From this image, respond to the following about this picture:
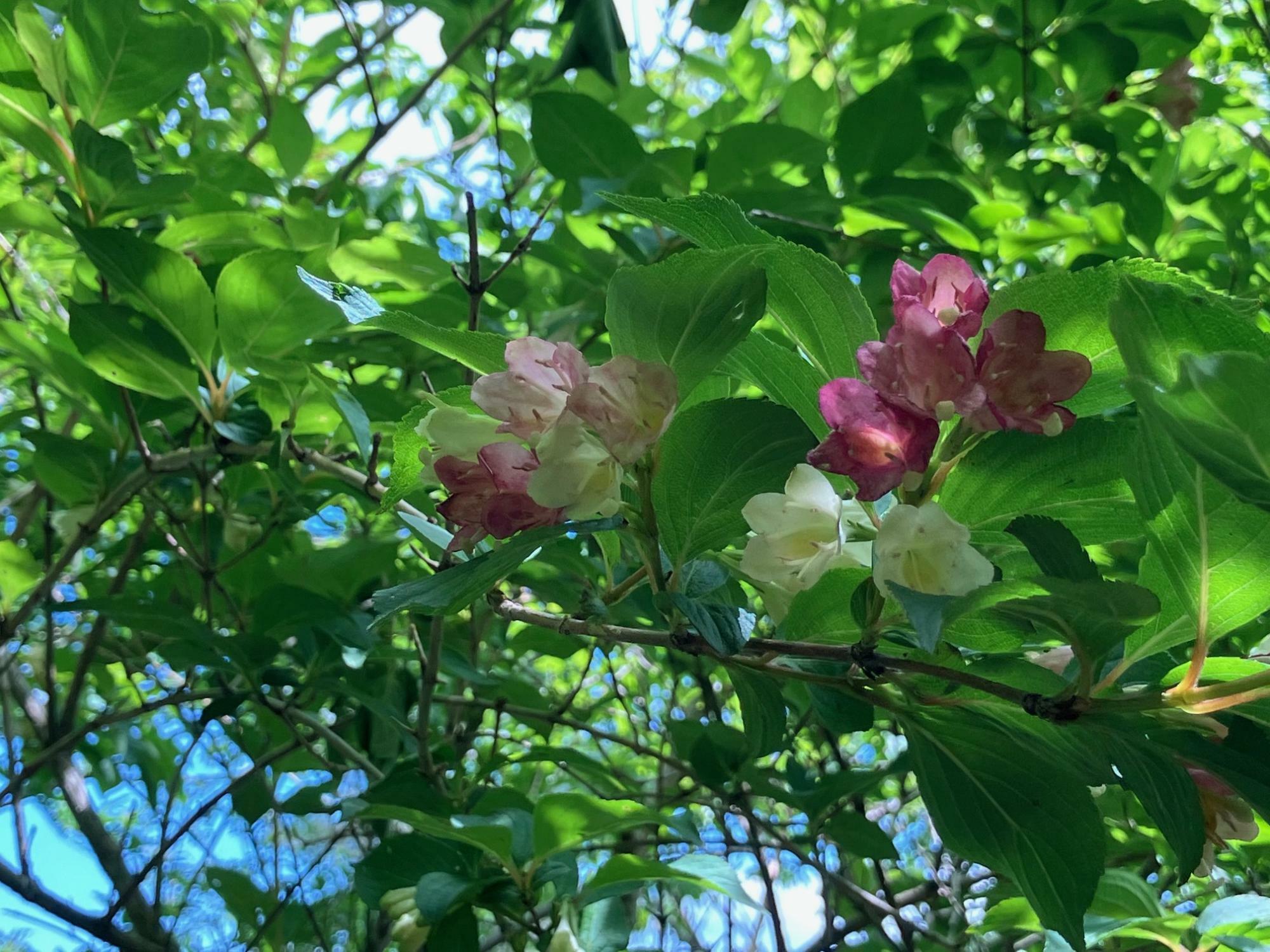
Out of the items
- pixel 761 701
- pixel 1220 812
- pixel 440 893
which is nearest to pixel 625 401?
pixel 761 701

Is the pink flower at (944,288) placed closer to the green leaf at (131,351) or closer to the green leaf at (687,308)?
the green leaf at (687,308)

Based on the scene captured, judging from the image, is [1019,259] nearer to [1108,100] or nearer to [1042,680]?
[1108,100]

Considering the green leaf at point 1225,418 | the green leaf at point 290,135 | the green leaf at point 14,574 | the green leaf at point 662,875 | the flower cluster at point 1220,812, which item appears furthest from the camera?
the green leaf at point 290,135

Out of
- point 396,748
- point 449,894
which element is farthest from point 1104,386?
point 396,748

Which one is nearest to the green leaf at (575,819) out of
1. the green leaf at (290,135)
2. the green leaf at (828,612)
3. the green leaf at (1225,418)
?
the green leaf at (828,612)

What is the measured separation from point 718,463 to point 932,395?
0.12m

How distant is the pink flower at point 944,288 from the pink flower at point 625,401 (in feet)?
0.42

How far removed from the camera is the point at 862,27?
1.53 m

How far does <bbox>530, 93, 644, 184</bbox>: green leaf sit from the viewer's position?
1208 mm

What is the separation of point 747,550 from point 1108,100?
1.20 metres

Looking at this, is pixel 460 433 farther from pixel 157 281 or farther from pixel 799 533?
pixel 157 281

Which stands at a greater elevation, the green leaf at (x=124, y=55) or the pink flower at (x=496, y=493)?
the green leaf at (x=124, y=55)

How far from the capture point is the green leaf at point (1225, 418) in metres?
0.38

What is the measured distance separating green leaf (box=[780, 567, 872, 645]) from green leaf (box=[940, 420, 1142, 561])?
2.6 inches
